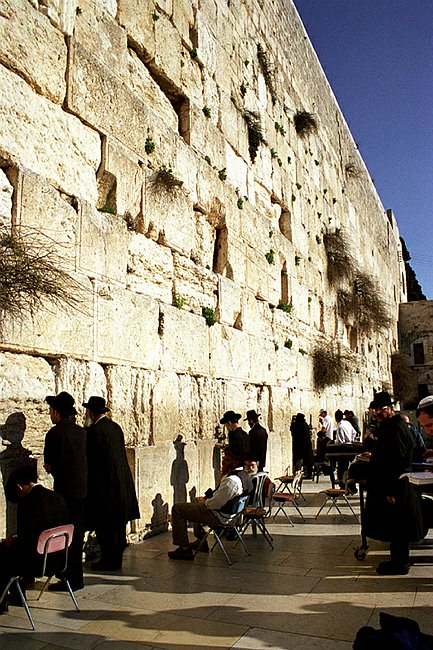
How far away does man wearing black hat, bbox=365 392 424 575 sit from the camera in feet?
15.8

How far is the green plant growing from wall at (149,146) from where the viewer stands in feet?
23.3

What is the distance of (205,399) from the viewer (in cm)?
770

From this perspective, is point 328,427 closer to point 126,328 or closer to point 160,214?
point 160,214

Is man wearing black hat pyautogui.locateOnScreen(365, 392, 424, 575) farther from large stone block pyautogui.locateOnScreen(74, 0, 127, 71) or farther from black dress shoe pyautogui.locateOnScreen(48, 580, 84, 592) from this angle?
large stone block pyautogui.locateOnScreen(74, 0, 127, 71)

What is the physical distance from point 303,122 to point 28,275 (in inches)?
396

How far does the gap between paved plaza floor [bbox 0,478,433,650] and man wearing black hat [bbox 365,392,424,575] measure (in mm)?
233

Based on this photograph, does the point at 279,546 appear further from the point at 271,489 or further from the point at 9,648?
the point at 9,648

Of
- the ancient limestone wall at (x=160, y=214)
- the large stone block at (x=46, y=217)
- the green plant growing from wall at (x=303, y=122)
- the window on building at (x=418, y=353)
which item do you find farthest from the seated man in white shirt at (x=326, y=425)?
the window on building at (x=418, y=353)

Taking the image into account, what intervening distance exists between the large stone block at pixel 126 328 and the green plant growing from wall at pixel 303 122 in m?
8.05

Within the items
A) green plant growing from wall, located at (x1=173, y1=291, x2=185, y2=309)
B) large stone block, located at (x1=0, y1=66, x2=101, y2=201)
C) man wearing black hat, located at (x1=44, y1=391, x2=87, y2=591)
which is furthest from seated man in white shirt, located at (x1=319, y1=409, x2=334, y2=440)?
man wearing black hat, located at (x1=44, y1=391, x2=87, y2=591)

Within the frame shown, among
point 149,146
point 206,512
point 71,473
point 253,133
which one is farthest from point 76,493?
point 253,133

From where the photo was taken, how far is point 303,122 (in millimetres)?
13188

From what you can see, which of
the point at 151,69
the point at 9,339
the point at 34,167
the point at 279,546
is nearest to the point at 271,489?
the point at 279,546

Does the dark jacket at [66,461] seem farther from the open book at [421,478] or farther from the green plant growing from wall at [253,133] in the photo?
the green plant growing from wall at [253,133]
